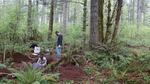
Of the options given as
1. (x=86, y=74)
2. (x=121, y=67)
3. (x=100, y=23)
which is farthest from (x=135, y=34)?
(x=86, y=74)

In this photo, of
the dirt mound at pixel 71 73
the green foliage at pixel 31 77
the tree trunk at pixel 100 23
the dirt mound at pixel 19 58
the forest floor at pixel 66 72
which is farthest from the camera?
the tree trunk at pixel 100 23

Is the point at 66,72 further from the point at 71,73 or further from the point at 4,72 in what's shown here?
the point at 4,72

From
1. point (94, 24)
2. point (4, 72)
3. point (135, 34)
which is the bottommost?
point (135, 34)

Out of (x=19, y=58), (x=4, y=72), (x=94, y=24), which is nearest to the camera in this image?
(x=4, y=72)

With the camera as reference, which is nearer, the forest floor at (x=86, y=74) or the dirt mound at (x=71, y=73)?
the forest floor at (x=86, y=74)

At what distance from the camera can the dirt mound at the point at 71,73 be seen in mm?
10891

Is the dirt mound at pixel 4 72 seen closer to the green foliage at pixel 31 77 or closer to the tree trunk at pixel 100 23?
the green foliage at pixel 31 77

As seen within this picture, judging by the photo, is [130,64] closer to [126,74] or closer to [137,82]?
[126,74]

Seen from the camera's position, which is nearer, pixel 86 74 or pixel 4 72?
pixel 4 72

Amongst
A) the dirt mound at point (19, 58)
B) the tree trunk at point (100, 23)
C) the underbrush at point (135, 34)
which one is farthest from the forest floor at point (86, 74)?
the underbrush at point (135, 34)

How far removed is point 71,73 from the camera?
11516 millimetres

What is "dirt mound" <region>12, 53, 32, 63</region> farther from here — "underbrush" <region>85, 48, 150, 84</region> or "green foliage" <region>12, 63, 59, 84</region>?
"green foliage" <region>12, 63, 59, 84</region>

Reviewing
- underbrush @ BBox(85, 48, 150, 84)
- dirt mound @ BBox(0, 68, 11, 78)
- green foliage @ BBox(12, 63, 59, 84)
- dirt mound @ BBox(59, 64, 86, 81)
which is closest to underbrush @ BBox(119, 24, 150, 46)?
underbrush @ BBox(85, 48, 150, 84)

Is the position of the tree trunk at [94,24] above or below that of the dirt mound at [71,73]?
above
